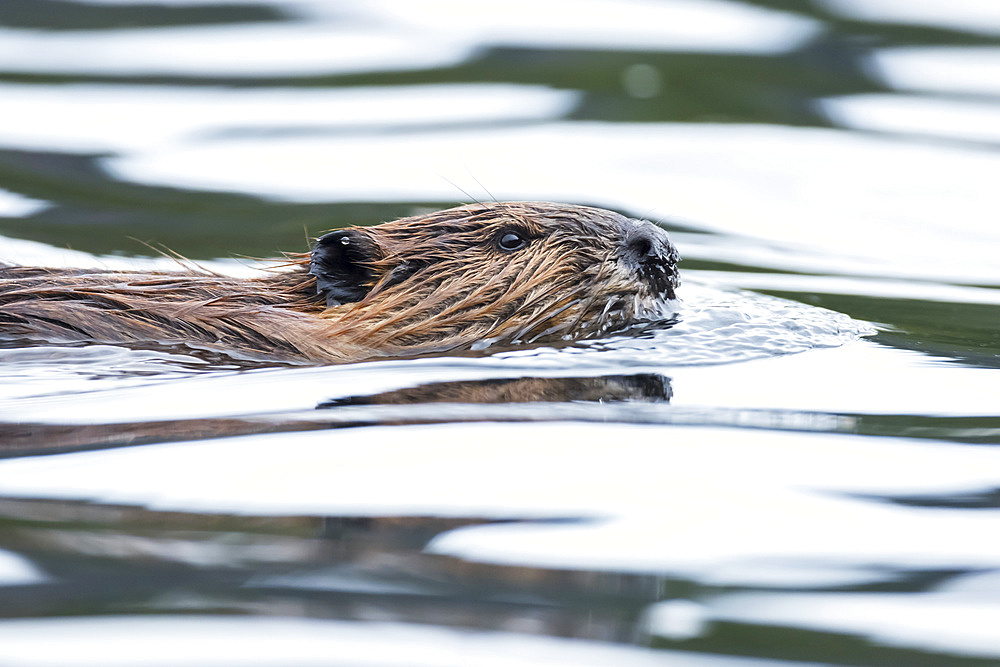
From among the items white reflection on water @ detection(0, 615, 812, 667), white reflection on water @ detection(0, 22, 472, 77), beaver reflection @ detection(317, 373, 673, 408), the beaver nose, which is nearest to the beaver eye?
the beaver nose

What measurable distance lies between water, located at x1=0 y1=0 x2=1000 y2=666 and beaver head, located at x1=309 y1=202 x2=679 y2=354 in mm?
195

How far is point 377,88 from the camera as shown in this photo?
9.01 m

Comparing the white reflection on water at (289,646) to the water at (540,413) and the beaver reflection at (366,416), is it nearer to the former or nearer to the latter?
the water at (540,413)

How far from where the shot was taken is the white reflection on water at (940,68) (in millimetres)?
9164

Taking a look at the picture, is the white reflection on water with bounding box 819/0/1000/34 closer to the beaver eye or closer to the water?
the water

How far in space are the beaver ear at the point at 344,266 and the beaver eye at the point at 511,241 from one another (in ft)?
1.40

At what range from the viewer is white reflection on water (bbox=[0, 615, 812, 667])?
6.86ft

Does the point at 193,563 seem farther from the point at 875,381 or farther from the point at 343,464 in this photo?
the point at 875,381

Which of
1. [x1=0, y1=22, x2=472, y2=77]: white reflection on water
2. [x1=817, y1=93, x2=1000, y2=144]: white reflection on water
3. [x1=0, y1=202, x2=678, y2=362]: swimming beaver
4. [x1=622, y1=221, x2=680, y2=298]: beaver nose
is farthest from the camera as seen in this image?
[x1=0, y1=22, x2=472, y2=77]: white reflection on water

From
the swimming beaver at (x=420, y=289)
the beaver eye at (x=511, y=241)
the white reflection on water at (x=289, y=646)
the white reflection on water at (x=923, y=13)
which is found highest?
the white reflection on water at (x=923, y=13)

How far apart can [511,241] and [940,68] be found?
6103mm

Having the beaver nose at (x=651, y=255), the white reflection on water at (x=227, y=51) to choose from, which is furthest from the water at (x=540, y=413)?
the white reflection on water at (x=227, y=51)

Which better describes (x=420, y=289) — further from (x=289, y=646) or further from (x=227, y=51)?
(x=227, y=51)

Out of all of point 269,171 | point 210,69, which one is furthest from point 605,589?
point 210,69
